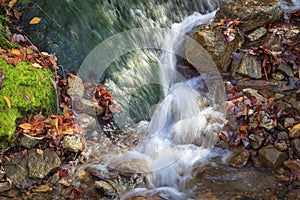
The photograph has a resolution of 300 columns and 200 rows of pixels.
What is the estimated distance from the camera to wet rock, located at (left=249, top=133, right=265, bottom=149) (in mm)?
4598

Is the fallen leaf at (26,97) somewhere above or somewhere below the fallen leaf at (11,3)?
below

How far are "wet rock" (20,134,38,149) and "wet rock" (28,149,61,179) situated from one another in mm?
83

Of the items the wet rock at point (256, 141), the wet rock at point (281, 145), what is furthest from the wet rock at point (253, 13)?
the wet rock at point (281, 145)

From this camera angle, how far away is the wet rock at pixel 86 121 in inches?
181

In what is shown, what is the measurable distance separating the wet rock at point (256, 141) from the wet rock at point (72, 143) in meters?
2.66

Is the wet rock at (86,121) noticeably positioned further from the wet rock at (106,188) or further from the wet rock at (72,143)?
the wet rock at (106,188)

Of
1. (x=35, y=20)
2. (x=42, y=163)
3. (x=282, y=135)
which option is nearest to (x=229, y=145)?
(x=282, y=135)

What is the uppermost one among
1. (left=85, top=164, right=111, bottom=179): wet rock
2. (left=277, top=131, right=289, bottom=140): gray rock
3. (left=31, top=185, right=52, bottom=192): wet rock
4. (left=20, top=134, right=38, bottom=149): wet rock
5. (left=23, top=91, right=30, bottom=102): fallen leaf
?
(left=23, top=91, right=30, bottom=102): fallen leaf

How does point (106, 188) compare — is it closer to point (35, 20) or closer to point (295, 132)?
point (295, 132)

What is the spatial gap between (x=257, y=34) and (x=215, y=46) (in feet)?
4.17

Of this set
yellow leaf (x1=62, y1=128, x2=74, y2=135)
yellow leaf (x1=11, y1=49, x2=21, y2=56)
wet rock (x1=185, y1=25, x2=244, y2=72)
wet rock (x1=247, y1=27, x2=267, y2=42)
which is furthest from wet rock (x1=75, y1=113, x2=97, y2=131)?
wet rock (x1=247, y1=27, x2=267, y2=42)

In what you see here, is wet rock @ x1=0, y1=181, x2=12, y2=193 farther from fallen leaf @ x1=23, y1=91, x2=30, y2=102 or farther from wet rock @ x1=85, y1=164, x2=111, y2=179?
fallen leaf @ x1=23, y1=91, x2=30, y2=102

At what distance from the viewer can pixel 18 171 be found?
3.69m

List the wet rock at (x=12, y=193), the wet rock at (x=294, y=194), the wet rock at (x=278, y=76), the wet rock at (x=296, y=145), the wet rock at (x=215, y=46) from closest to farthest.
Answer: the wet rock at (x=12, y=193), the wet rock at (x=294, y=194), the wet rock at (x=296, y=145), the wet rock at (x=278, y=76), the wet rock at (x=215, y=46)
